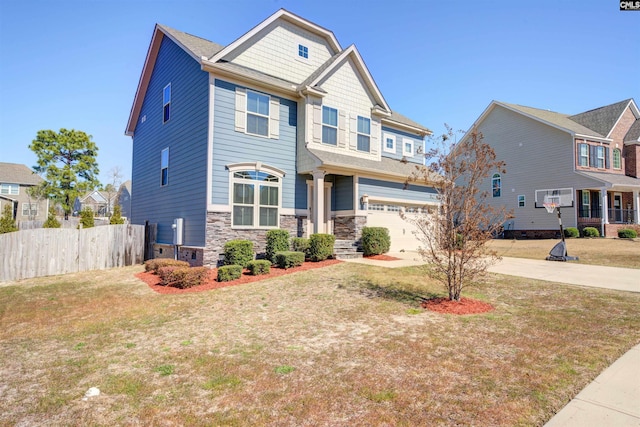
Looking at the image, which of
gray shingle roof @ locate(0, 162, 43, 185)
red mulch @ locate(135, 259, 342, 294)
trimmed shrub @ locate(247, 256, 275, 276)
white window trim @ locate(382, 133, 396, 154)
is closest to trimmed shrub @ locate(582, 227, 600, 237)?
white window trim @ locate(382, 133, 396, 154)

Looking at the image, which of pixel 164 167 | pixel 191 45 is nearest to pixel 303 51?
pixel 191 45

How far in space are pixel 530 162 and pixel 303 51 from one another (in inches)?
836

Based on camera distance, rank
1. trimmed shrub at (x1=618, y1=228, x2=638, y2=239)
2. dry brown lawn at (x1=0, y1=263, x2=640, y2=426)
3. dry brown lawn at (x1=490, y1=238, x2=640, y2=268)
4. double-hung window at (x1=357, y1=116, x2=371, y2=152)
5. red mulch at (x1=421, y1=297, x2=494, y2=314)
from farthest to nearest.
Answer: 1. trimmed shrub at (x1=618, y1=228, x2=638, y2=239)
2. double-hung window at (x1=357, y1=116, x2=371, y2=152)
3. dry brown lawn at (x1=490, y1=238, x2=640, y2=268)
4. red mulch at (x1=421, y1=297, x2=494, y2=314)
5. dry brown lawn at (x1=0, y1=263, x2=640, y2=426)

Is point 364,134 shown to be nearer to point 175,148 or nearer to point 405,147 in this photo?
point 405,147

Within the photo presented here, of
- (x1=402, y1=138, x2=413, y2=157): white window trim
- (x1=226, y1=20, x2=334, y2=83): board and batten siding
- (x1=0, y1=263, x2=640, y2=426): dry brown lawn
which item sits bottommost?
(x1=0, y1=263, x2=640, y2=426): dry brown lawn

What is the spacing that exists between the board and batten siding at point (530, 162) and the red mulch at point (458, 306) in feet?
66.7

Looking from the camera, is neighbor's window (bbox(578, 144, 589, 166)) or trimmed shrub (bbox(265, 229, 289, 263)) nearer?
trimmed shrub (bbox(265, 229, 289, 263))

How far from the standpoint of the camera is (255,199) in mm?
13320

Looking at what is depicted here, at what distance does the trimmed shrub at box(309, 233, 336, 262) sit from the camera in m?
12.6

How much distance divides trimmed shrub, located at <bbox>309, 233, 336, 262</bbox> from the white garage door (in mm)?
3169

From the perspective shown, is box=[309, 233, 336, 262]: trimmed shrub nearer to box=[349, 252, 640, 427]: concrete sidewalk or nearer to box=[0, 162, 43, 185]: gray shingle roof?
box=[349, 252, 640, 427]: concrete sidewalk

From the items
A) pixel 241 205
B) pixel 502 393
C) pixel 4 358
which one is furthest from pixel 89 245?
Answer: pixel 502 393

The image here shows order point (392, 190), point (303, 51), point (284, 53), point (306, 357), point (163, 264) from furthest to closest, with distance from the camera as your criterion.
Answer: point (392, 190) < point (303, 51) < point (284, 53) < point (163, 264) < point (306, 357)

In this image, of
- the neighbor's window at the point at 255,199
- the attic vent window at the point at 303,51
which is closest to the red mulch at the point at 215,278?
the neighbor's window at the point at 255,199
